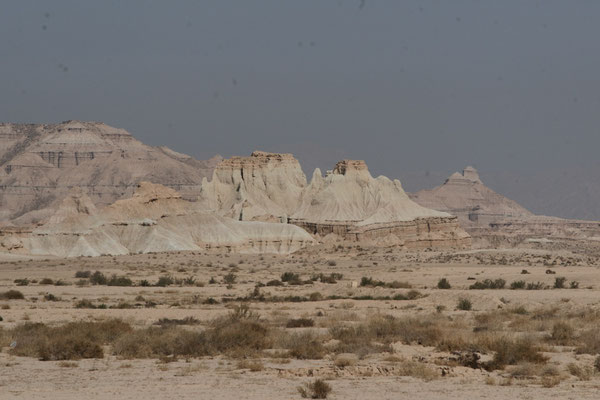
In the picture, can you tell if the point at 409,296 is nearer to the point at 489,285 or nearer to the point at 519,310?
the point at 489,285

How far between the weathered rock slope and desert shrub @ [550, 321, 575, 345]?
68820 mm

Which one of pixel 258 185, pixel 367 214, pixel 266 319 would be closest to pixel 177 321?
pixel 266 319

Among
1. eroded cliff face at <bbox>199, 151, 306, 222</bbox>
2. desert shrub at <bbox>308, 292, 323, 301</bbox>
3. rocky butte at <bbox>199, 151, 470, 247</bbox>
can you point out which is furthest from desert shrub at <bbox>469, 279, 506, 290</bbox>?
eroded cliff face at <bbox>199, 151, 306, 222</bbox>

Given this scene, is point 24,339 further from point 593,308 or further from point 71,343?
point 593,308

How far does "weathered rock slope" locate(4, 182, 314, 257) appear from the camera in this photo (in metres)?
92.1

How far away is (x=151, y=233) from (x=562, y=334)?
246ft

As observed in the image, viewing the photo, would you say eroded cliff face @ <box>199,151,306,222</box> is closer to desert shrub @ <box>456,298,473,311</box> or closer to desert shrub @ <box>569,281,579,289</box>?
desert shrub @ <box>569,281,579,289</box>

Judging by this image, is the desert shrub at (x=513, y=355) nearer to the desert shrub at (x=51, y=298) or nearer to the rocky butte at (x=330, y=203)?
the desert shrub at (x=51, y=298)

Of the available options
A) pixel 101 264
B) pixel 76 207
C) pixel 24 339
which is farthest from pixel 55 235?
pixel 24 339

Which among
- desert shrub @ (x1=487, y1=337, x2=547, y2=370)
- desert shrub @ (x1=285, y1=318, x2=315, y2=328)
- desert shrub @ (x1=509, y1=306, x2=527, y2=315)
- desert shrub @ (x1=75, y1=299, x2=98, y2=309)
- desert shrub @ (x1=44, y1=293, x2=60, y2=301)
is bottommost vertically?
desert shrub @ (x1=487, y1=337, x2=547, y2=370)

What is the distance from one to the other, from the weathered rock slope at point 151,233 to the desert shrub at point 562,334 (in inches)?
2709

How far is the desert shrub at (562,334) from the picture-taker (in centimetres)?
2267

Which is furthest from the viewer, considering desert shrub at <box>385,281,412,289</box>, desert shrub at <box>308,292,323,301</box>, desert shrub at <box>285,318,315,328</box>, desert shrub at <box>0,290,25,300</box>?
desert shrub at <box>385,281,412,289</box>

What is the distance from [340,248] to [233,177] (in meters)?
43.5
